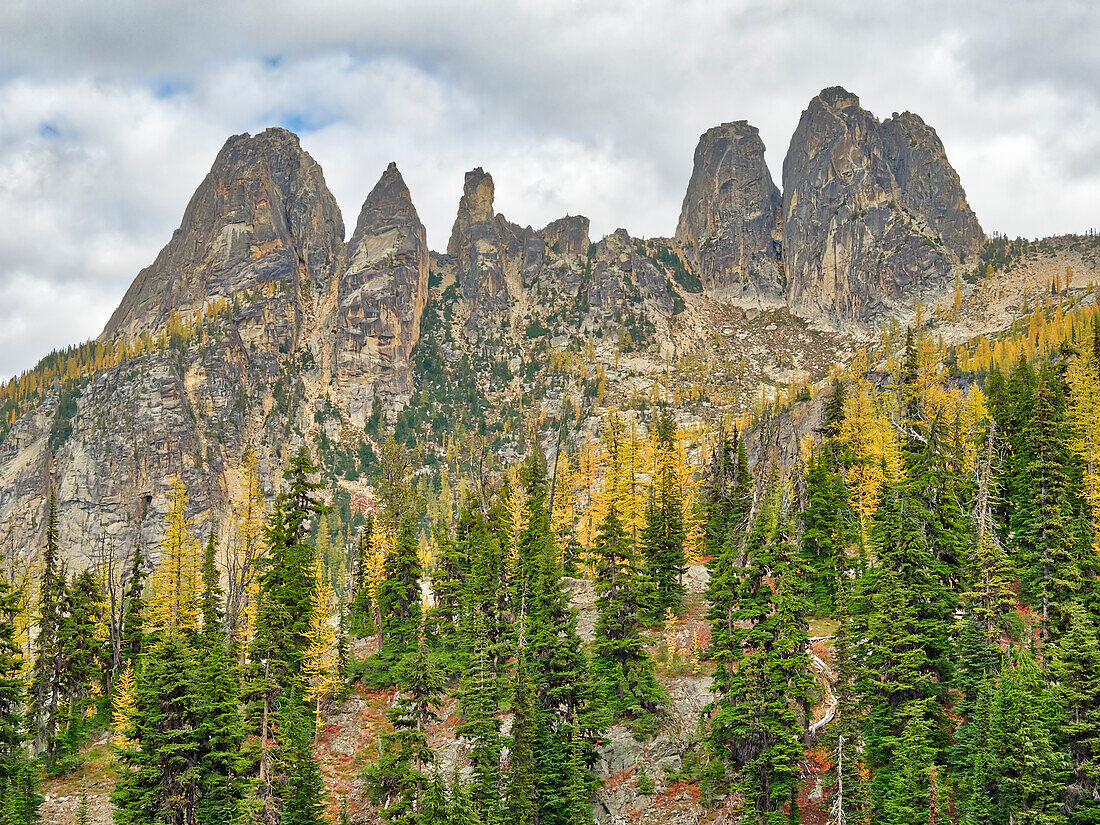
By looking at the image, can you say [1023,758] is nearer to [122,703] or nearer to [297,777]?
[297,777]

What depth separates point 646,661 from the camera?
44.7 m

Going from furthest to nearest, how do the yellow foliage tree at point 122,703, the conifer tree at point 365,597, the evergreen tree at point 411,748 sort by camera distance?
the conifer tree at point 365,597 < the yellow foliage tree at point 122,703 < the evergreen tree at point 411,748

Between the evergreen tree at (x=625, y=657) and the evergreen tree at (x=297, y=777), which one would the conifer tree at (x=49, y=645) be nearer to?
the evergreen tree at (x=297, y=777)

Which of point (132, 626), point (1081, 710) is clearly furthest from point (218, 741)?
point (1081, 710)

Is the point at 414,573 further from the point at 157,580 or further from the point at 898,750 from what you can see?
the point at 898,750

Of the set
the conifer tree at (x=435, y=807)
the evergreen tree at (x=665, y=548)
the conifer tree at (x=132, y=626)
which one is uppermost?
the evergreen tree at (x=665, y=548)

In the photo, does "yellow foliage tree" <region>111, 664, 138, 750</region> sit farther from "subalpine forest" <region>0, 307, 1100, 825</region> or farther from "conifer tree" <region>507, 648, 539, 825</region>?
"conifer tree" <region>507, 648, 539, 825</region>

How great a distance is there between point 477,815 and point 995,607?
1047 inches

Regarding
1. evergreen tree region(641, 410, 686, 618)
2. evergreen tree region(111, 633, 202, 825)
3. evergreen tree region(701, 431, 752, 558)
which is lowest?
evergreen tree region(111, 633, 202, 825)

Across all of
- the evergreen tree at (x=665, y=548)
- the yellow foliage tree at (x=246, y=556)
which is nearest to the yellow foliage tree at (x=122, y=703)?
the yellow foliage tree at (x=246, y=556)

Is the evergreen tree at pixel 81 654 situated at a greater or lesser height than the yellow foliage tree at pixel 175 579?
lesser

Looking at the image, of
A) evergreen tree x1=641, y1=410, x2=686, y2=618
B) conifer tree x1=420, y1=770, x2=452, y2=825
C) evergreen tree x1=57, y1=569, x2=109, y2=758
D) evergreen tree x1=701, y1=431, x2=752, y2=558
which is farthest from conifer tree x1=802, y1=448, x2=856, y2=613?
evergreen tree x1=57, y1=569, x2=109, y2=758

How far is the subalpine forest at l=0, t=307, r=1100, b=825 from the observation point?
107ft

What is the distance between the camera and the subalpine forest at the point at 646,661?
107ft
